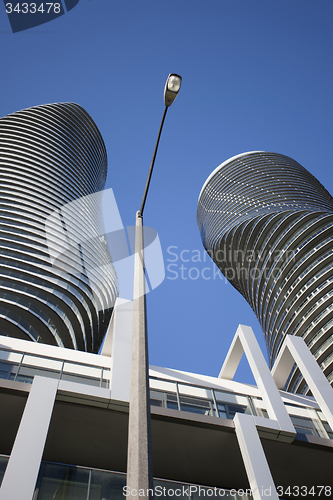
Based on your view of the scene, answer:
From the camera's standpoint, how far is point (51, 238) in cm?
4762

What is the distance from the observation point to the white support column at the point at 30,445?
8648 mm

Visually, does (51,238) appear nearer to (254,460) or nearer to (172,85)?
(254,460)

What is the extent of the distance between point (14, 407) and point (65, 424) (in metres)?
1.62

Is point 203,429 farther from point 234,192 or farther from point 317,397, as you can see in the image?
point 234,192

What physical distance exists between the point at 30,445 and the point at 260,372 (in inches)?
359

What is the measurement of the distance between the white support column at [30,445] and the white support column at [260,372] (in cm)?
750

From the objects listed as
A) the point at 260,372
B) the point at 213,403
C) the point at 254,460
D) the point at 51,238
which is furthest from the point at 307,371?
the point at 51,238

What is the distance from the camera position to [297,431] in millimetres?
14328

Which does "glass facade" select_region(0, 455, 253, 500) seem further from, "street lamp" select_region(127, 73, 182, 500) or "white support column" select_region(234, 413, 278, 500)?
"street lamp" select_region(127, 73, 182, 500)

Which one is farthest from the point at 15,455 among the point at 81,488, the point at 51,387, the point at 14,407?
the point at 14,407

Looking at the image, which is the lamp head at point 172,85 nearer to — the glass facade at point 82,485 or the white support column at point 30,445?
the white support column at point 30,445

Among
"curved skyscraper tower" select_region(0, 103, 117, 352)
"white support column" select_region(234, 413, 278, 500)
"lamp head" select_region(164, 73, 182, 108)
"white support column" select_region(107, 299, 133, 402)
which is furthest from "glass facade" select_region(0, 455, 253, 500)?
"curved skyscraper tower" select_region(0, 103, 117, 352)

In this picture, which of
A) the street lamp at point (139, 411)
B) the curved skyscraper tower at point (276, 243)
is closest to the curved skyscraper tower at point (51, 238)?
the street lamp at point (139, 411)

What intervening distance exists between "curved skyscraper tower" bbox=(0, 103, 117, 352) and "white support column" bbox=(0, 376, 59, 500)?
21.5 m
